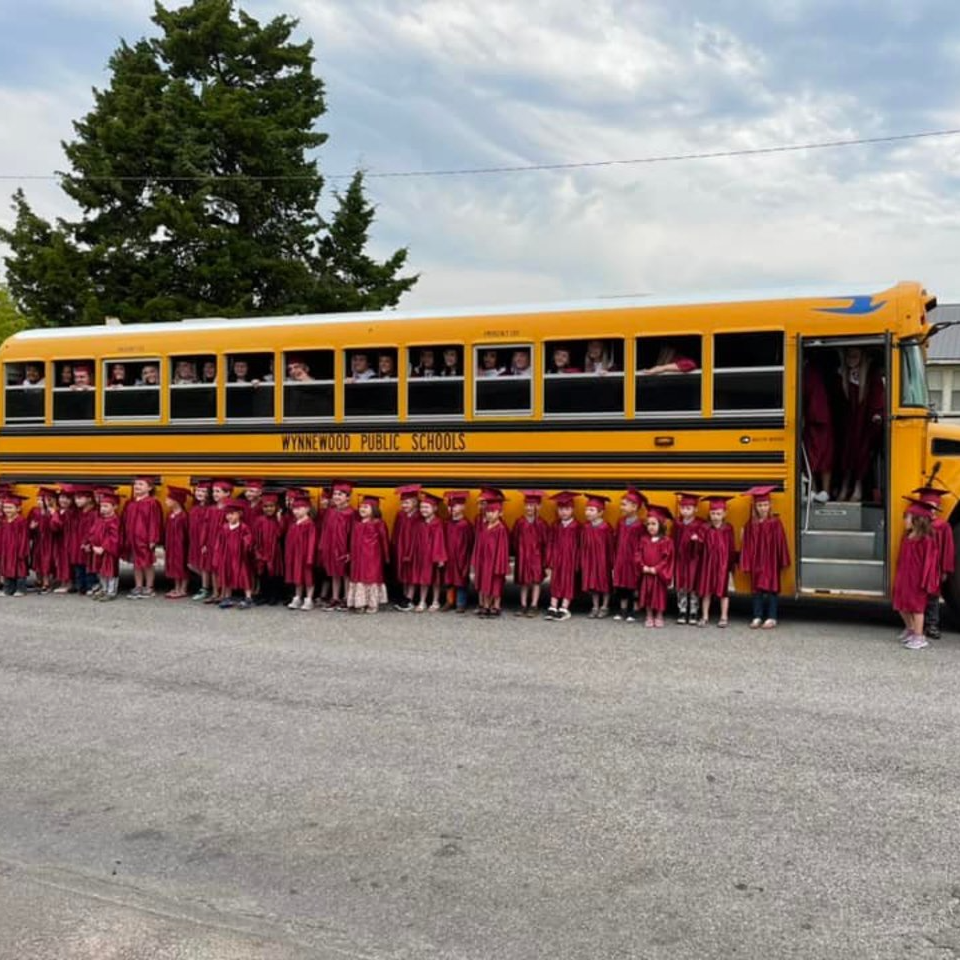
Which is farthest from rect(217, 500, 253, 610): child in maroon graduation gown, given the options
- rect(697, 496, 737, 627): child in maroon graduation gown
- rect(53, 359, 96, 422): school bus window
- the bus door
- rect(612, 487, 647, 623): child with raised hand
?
the bus door

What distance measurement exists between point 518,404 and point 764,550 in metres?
2.73

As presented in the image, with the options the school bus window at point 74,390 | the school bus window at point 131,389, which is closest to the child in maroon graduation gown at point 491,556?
the school bus window at point 131,389

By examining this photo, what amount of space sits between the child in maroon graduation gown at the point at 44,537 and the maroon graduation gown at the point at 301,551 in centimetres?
320

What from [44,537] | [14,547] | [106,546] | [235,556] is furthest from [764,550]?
[14,547]

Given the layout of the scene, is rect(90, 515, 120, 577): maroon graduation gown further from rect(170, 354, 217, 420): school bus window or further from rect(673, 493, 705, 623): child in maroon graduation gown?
rect(673, 493, 705, 623): child in maroon graduation gown

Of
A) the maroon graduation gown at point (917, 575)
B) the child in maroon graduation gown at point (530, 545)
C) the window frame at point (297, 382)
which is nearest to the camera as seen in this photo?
the maroon graduation gown at point (917, 575)

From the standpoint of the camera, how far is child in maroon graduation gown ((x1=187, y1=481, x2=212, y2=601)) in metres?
10.4

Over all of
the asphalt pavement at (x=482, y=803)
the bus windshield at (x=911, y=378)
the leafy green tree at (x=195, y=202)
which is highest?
the leafy green tree at (x=195, y=202)

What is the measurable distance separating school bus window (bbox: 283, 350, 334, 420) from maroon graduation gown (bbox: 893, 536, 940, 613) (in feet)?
19.0

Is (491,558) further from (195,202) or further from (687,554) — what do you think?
(195,202)

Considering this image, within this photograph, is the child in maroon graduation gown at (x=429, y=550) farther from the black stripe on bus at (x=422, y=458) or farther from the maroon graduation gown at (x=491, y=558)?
the black stripe on bus at (x=422, y=458)

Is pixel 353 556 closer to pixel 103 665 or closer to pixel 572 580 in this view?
pixel 572 580

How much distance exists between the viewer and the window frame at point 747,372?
8.54 metres

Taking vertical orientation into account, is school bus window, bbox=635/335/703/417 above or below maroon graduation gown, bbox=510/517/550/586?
above
